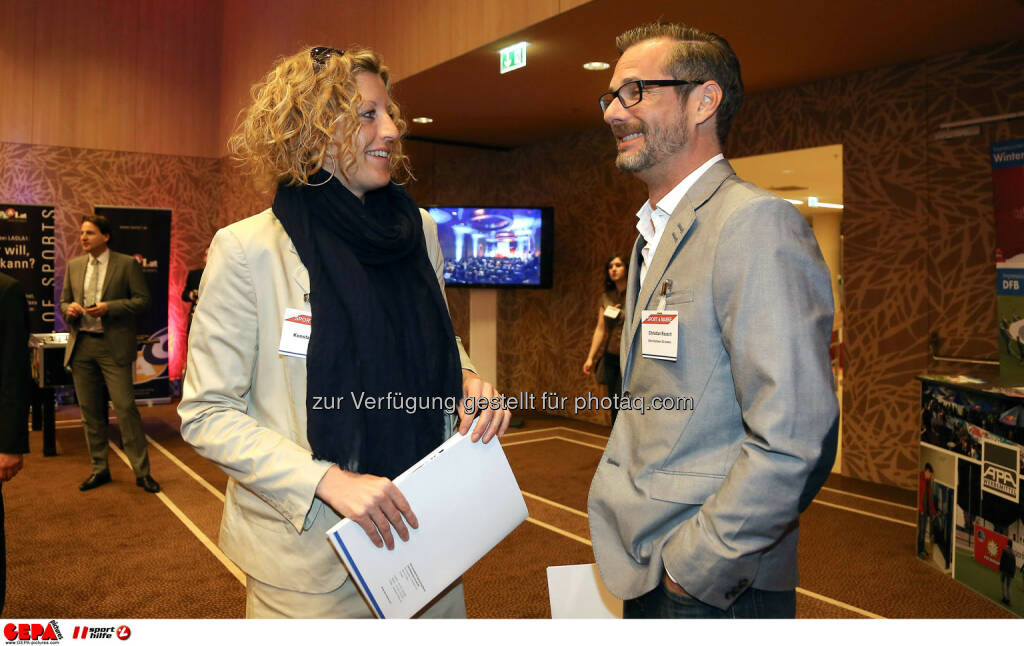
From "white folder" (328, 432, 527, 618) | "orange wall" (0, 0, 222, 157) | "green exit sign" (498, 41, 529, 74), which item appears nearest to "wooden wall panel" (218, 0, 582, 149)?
"green exit sign" (498, 41, 529, 74)

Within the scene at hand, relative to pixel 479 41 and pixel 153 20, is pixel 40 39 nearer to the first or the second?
pixel 153 20

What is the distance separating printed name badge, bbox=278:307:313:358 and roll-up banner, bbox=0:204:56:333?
27.6 feet

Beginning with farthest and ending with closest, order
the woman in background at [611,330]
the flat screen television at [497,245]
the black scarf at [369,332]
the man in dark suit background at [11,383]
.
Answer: the flat screen television at [497,245] → the woman in background at [611,330] → the man in dark suit background at [11,383] → the black scarf at [369,332]

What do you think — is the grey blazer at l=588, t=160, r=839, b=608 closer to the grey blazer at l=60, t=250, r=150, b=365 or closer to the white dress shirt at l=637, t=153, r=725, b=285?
the white dress shirt at l=637, t=153, r=725, b=285

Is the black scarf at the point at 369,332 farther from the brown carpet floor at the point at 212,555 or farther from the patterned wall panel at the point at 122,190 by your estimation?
the patterned wall panel at the point at 122,190

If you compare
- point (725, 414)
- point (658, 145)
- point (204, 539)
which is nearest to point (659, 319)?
point (725, 414)

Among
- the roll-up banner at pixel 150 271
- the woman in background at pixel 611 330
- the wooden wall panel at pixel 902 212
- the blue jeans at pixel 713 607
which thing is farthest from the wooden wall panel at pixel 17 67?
the blue jeans at pixel 713 607

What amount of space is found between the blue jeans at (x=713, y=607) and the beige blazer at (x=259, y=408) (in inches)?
21.6

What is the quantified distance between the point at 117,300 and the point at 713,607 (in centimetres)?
501

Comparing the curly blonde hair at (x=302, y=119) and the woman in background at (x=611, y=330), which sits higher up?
the curly blonde hair at (x=302, y=119)

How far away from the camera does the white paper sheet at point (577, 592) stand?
143cm

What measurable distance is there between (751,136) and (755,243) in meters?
5.39

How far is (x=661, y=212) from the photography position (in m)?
1.44

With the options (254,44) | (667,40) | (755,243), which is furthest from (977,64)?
(254,44)
